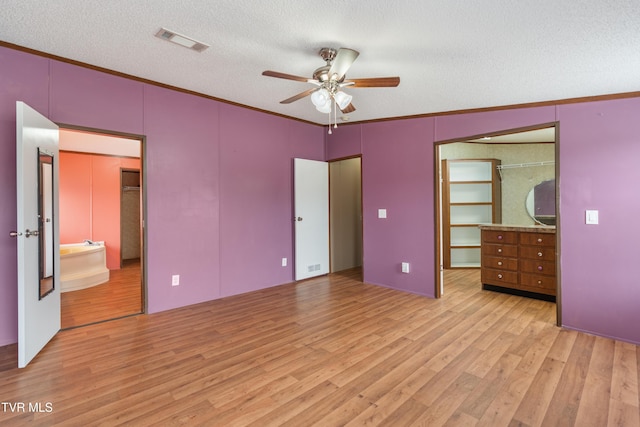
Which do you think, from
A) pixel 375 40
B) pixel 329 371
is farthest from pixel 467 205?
pixel 329 371

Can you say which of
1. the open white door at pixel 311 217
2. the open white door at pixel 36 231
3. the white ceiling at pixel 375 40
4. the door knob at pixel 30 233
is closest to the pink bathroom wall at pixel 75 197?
the open white door at pixel 36 231

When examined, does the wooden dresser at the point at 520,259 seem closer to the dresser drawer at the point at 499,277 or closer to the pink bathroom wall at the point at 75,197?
the dresser drawer at the point at 499,277

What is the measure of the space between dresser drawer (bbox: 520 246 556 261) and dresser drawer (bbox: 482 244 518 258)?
9 cm

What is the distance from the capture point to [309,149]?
5.11 meters

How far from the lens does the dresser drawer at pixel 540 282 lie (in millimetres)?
3873

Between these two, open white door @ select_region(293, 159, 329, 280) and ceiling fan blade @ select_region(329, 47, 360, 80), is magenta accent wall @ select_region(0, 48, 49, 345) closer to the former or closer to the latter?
ceiling fan blade @ select_region(329, 47, 360, 80)

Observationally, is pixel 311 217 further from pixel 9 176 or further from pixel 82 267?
pixel 82 267

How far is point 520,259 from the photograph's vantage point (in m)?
4.15

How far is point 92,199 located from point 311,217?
13.9 ft

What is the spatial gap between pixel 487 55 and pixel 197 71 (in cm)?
261

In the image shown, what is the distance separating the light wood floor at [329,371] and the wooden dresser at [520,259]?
1.89 feet

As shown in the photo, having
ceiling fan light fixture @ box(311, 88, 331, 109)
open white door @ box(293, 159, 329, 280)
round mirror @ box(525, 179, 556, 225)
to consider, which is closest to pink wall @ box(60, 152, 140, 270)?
open white door @ box(293, 159, 329, 280)

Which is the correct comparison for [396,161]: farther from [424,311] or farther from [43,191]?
[43,191]

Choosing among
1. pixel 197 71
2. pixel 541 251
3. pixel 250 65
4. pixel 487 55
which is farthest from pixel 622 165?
pixel 197 71
